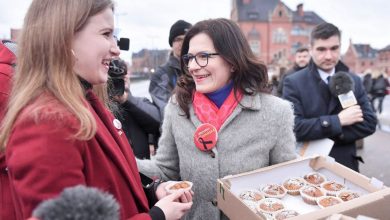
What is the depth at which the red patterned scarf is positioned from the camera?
76.7 inches

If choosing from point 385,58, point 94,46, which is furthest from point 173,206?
point 385,58

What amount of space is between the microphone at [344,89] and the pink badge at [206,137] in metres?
1.38

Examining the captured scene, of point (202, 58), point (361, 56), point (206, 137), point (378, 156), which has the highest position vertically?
point (202, 58)

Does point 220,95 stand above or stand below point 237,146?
above

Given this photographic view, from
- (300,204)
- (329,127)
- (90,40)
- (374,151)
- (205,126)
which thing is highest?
(90,40)

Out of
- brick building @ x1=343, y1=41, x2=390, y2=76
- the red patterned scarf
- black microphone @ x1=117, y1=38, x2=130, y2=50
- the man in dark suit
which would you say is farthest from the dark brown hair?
brick building @ x1=343, y1=41, x2=390, y2=76

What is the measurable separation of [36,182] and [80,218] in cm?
29

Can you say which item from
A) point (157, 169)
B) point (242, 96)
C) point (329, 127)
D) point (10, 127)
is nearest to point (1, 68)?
point (10, 127)

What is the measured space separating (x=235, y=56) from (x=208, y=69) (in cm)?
20

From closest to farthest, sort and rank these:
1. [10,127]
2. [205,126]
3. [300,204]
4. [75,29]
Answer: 1. [10,127]
2. [75,29]
3. [300,204]
4. [205,126]

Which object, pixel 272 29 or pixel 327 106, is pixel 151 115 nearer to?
pixel 327 106

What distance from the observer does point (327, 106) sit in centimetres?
278

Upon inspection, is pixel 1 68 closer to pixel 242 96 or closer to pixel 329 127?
pixel 242 96

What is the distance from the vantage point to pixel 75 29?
117 centimetres
